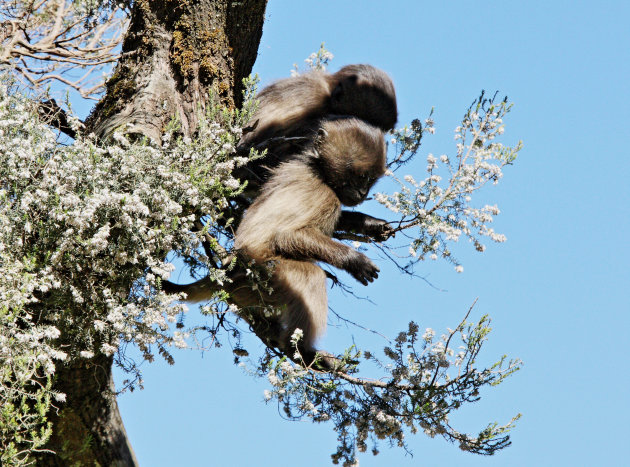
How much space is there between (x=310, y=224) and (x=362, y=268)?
48 centimetres

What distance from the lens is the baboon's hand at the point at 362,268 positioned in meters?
4.57

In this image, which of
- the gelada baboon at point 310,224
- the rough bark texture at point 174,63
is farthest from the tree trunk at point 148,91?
the gelada baboon at point 310,224

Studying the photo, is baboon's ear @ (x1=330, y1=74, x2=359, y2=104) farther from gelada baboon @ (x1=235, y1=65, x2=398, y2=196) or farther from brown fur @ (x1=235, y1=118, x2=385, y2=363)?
brown fur @ (x1=235, y1=118, x2=385, y2=363)

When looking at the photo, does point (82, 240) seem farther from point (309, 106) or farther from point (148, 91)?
A: point (309, 106)

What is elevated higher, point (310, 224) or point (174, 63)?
point (174, 63)

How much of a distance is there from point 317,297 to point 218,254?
A: 1.21 meters

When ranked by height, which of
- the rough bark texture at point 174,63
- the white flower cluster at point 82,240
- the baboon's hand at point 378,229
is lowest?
the white flower cluster at point 82,240

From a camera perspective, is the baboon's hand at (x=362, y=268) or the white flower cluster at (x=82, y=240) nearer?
the white flower cluster at (x=82, y=240)

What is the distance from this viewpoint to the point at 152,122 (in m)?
3.98

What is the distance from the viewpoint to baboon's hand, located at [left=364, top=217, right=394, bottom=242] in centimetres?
465

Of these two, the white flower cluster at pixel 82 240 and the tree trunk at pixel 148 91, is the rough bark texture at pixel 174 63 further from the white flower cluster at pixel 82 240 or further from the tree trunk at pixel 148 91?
the white flower cluster at pixel 82 240

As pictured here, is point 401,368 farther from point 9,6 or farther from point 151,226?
point 9,6

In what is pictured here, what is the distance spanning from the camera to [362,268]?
4.57 metres

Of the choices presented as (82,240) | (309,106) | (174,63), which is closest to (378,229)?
(309,106)
